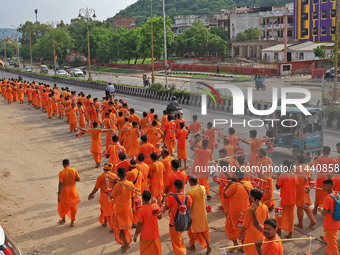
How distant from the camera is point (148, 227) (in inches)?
273

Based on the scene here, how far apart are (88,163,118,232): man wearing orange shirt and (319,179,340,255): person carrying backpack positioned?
3.93 meters

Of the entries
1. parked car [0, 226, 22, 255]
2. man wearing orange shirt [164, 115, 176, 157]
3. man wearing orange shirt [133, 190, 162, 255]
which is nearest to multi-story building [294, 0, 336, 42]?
man wearing orange shirt [164, 115, 176, 157]

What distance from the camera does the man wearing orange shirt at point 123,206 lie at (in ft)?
25.9

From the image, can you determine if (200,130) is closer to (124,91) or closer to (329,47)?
(124,91)

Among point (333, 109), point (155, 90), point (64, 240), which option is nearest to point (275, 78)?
point (155, 90)

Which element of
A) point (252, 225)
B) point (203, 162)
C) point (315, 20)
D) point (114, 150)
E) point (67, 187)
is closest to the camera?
point (252, 225)

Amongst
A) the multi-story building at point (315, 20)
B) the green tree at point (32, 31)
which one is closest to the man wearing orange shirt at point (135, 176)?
the multi-story building at point (315, 20)

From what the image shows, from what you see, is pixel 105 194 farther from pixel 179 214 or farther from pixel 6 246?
pixel 6 246

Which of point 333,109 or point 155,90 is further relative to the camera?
Answer: point 155,90

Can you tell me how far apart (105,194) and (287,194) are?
3.57m

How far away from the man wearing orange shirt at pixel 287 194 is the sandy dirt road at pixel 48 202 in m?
0.42

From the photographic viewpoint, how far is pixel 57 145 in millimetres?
18016

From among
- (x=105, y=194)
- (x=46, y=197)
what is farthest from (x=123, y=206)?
(x=46, y=197)

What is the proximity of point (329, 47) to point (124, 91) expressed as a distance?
28246mm
